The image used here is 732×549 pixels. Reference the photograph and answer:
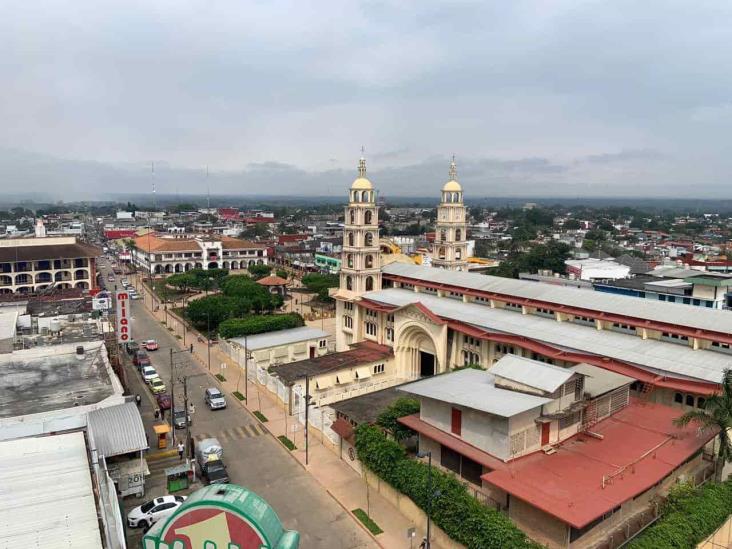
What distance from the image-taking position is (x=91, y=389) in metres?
32.0

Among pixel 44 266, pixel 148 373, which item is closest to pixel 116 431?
pixel 148 373

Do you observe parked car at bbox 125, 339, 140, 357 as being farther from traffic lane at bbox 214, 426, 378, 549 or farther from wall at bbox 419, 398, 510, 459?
wall at bbox 419, 398, 510, 459

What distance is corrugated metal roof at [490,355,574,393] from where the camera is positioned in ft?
84.0

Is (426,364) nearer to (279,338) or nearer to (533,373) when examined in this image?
(279,338)

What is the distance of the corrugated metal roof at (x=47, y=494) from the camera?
17.1 meters

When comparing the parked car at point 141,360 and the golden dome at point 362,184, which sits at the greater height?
the golden dome at point 362,184

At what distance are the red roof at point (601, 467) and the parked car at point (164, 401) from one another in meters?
25.6

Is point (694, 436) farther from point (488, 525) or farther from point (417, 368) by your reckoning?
point (417, 368)

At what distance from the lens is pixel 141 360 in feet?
164

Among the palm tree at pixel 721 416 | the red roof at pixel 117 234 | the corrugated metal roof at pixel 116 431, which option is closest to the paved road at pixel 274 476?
the corrugated metal roof at pixel 116 431

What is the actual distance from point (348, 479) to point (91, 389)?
53.7 feet

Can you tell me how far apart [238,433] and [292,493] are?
28.5ft

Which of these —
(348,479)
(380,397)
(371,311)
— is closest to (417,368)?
(371,311)

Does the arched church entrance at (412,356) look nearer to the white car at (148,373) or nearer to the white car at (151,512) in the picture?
the white car at (148,373)
